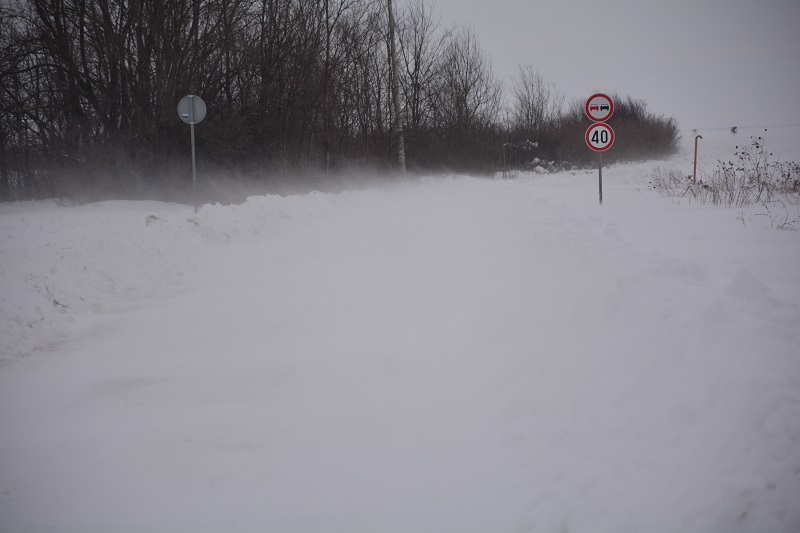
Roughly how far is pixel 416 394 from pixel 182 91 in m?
16.2

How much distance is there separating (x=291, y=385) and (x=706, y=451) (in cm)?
259

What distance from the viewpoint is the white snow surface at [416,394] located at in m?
2.23

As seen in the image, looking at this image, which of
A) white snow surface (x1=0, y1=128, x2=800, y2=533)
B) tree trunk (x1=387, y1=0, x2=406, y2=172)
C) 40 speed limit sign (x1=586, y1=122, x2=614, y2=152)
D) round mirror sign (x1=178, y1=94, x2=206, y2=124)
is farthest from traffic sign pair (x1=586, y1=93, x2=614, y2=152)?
tree trunk (x1=387, y1=0, x2=406, y2=172)

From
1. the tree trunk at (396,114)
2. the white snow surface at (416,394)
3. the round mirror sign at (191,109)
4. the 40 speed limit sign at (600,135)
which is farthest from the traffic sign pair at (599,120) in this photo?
the tree trunk at (396,114)

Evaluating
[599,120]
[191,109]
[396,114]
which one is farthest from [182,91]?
[599,120]

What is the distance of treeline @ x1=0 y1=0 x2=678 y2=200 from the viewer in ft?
50.1

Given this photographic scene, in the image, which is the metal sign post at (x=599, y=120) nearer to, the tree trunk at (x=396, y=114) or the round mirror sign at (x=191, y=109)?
the round mirror sign at (x=191, y=109)

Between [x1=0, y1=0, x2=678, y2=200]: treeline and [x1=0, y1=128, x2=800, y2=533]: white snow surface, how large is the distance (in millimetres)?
10893

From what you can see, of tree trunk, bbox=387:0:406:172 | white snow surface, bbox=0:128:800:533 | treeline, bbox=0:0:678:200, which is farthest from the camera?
tree trunk, bbox=387:0:406:172

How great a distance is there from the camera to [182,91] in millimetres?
16031

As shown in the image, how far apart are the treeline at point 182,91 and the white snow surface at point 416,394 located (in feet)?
35.7

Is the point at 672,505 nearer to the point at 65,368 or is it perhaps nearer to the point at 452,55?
the point at 65,368

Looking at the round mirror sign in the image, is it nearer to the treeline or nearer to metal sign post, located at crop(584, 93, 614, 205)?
the treeline

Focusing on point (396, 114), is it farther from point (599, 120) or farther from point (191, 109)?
point (599, 120)
